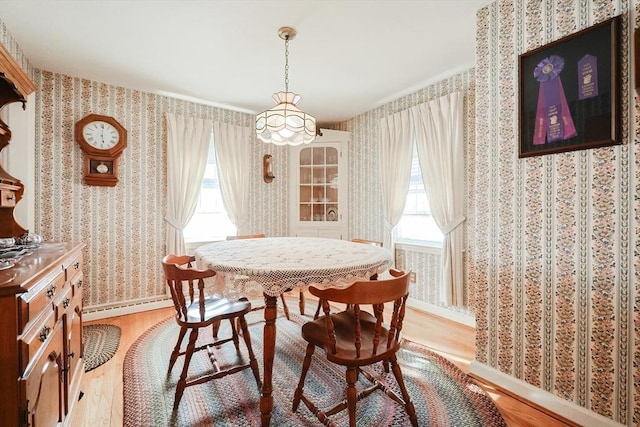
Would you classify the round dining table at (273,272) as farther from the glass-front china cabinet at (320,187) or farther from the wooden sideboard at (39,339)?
the glass-front china cabinet at (320,187)

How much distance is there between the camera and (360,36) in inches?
91.9

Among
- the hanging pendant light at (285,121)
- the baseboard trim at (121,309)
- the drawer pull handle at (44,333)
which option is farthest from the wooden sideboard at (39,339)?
the baseboard trim at (121,309)

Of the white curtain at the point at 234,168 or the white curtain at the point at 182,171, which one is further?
the white curtain at the point at 234,168

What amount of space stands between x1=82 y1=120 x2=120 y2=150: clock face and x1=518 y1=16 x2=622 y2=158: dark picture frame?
3.67m

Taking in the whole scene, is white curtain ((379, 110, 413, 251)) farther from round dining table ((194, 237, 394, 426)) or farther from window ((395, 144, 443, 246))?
round dining table ((194, 237, 394, 426))

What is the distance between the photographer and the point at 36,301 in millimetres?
1095

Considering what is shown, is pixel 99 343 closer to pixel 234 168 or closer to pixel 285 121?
pixel 234 168

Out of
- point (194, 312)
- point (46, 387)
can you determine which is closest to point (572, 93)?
point (194, 312)

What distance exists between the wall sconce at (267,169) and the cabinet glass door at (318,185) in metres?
0.47

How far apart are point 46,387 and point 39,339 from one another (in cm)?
23

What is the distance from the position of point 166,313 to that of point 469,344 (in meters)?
3.06

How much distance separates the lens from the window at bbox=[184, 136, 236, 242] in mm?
3812

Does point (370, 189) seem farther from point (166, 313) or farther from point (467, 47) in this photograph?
point (166, 313)

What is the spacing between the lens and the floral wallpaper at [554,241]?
1472 mm
